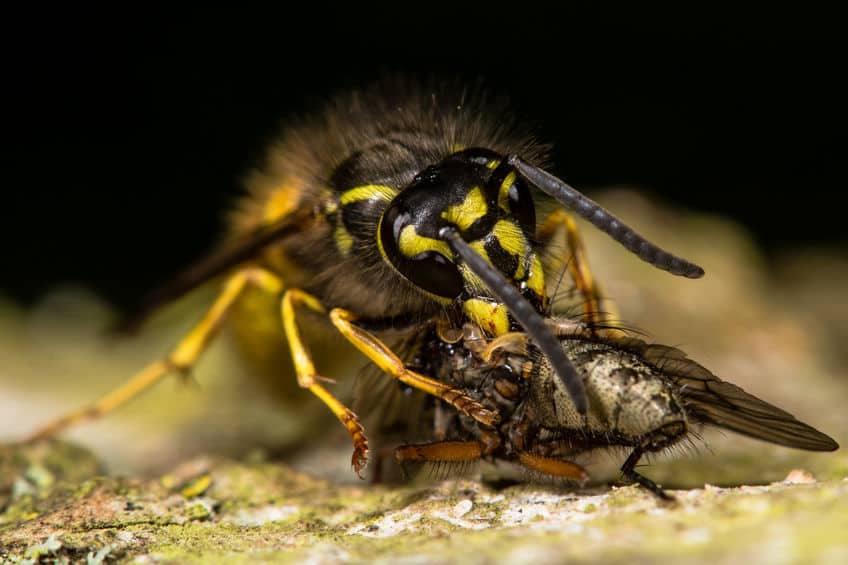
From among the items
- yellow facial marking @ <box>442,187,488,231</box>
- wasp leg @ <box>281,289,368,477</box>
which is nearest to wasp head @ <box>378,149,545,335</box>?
yellow facial marking @ <box>442,187,488,231</box>

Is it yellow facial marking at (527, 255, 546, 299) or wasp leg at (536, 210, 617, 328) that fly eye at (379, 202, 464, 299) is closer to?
yellow facial marking at (527, 255, 546, 299)

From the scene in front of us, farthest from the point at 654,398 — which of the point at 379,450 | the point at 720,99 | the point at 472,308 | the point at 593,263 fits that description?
the point at 720,99

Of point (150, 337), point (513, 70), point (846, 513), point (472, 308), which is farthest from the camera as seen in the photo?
point (513, 70)

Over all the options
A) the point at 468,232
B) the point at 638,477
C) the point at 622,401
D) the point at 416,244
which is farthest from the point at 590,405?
the point at 416,244

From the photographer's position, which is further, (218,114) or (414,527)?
(218,114)

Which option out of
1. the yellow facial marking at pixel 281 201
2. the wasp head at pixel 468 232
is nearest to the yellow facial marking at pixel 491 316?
the wasp head at pixel 468 232

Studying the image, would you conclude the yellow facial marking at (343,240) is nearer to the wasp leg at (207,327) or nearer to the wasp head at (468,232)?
the wasp head at (468,232)

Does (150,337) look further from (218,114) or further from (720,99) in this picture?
(720,99)

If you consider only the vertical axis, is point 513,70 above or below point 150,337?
above
